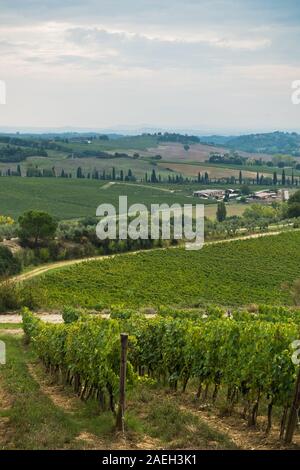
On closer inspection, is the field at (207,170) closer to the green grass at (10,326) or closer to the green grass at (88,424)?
the green grass at (10,326)

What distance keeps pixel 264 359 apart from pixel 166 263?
146 ft

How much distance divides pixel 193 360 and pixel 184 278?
1507 inches

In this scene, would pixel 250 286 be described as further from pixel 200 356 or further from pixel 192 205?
pixel 192 205

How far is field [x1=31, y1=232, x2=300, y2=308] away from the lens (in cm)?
4854

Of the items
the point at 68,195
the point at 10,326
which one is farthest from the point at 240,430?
the point at 68,195

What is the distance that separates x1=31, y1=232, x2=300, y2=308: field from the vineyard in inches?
853

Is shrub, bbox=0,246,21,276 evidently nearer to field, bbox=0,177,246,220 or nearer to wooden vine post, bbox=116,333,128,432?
wooden vine post, bbox=116,333,128,432

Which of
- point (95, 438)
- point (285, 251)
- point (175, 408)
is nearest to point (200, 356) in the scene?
point (175, 408)

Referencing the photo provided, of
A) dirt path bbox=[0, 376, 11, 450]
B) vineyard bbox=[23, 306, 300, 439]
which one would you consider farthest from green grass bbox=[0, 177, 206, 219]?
dirt path bbox=[0, 376, 11, 450]

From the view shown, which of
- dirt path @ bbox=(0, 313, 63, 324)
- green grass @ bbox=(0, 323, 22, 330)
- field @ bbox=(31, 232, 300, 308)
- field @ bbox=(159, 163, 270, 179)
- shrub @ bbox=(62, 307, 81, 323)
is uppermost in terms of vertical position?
field @ bbox=(159, 163, 270, 179)

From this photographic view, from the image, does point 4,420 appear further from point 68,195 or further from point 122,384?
point 68,195

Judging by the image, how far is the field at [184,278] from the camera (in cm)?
4854

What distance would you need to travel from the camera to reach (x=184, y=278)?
181 feet

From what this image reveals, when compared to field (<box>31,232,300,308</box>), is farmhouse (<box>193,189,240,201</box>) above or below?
above
